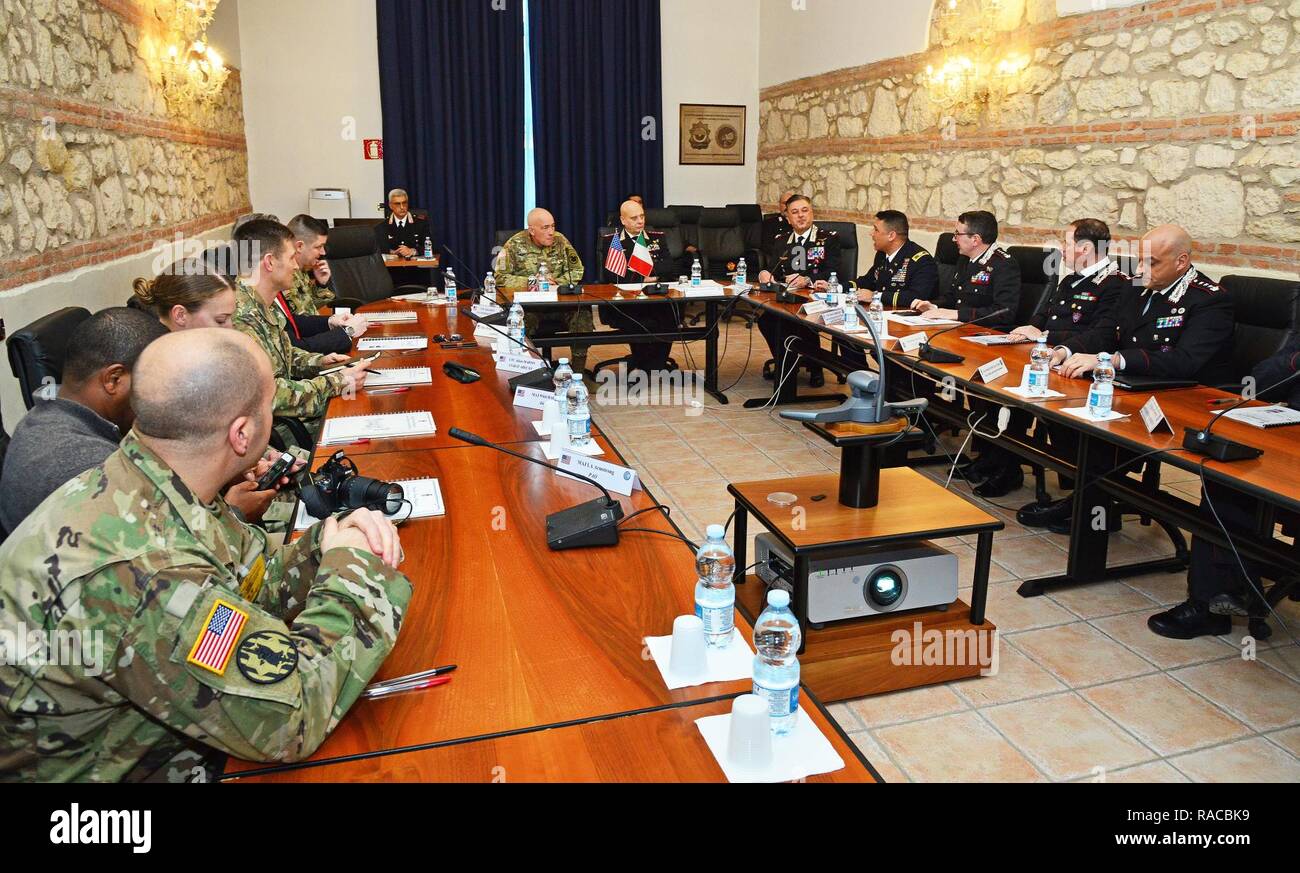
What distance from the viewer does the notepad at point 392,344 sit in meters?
3.71

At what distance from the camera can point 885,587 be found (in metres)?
2.21

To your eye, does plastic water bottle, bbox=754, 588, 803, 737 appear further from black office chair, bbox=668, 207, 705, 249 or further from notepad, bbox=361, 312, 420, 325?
black office chair, bbox=668, 207, 705, 249

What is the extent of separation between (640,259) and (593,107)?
3.23 meters

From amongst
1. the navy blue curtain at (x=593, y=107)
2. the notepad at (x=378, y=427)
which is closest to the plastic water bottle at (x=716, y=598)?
the notepad at (x=378, y=427)

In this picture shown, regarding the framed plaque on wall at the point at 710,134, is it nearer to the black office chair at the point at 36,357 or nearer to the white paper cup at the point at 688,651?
the black office chair at the point at 36,357

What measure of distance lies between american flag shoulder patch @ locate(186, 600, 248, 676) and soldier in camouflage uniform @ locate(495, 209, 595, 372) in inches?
186

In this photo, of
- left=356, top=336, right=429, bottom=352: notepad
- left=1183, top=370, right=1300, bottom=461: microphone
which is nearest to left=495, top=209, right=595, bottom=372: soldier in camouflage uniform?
left=356, top=336, right=429, bottom=352: notepad

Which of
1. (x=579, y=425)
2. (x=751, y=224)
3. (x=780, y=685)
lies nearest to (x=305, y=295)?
(x=579, y=425)

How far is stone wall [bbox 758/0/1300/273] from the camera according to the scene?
378cm

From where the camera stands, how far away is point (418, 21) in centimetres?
795

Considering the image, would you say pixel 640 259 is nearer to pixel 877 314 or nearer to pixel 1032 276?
pixel 877 314

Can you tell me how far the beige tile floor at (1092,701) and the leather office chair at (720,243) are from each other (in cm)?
504
